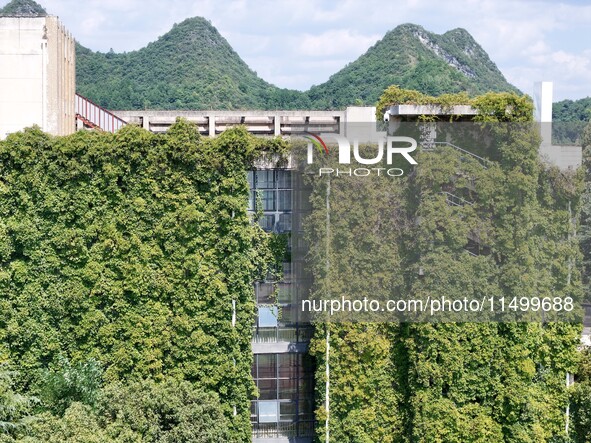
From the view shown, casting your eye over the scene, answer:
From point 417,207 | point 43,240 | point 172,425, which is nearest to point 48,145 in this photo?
point 43,240

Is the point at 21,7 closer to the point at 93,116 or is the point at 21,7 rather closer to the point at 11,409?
the point at 93,116

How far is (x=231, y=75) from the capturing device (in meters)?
59.1

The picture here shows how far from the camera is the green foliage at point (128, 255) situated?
18906 millimetres

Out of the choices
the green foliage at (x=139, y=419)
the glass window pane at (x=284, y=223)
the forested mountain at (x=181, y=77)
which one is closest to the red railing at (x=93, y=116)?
the glass window pane at (x=284, y=223)

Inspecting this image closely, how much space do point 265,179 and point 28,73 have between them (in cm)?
671

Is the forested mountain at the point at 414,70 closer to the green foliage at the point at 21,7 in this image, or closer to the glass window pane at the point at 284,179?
the green foliage at the point at 21,7

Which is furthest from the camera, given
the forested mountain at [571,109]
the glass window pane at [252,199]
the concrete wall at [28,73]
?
the forested mountain at [571,109]

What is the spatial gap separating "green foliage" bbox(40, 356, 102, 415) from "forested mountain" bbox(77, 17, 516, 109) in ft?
103

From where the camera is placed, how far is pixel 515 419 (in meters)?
19.2

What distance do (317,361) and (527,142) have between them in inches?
266

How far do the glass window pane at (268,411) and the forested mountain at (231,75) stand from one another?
3086 cm

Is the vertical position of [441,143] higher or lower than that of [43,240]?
higher

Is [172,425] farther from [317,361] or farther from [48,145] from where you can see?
[48,145]

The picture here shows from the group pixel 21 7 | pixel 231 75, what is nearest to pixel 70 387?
pixel 231 75
